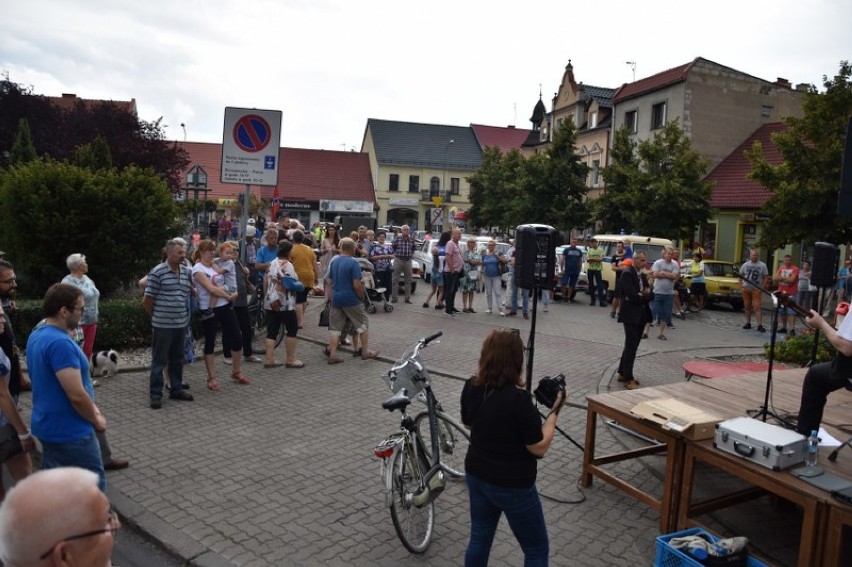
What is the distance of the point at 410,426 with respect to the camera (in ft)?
15.9

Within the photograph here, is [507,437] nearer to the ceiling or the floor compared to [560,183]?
nearer to the floor

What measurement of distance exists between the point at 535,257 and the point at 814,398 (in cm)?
260

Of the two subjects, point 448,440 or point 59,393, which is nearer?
point 59,393

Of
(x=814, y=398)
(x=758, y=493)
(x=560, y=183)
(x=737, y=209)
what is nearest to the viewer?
(x=814, y=398)

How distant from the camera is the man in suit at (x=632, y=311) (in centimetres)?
929

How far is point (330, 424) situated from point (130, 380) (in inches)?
124

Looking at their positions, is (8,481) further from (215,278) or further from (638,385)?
(638,385)

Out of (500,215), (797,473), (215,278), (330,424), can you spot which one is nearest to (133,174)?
(215,278)

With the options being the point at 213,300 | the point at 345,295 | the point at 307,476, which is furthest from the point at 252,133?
the point at 307,476

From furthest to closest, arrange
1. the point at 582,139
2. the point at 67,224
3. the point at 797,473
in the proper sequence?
the point at 582,139, the point at 67,224, the point at 797,473

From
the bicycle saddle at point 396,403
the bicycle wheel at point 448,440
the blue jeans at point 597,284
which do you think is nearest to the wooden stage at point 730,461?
the bicycle wheel at point 448,440

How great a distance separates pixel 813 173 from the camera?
733 inches

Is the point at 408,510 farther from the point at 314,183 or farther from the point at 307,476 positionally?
the point at 314,183

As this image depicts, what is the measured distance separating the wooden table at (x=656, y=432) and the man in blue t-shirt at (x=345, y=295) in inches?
187
